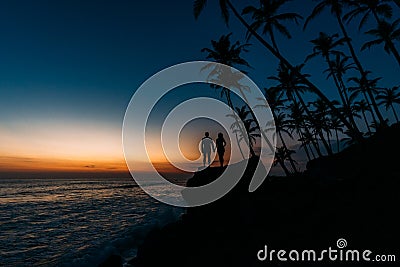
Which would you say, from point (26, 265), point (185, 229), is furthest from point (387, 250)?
point (26, 265)

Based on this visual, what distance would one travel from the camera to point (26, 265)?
10664 millimetres

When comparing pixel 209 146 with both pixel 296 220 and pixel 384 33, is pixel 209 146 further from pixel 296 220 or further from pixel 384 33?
pixel 384 33

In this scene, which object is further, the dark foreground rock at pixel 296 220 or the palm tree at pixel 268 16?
the palm tree at pixel 268 16

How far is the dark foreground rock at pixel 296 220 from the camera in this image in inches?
250

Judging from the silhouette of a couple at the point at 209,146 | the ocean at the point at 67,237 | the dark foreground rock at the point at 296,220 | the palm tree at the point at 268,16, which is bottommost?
the ocean at the point at 67,237

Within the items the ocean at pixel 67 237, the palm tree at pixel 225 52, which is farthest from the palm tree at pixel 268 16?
the ocean at pixel 67 237

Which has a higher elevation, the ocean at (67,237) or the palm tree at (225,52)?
the palm tree at (225,52)

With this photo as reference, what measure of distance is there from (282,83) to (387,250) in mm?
20803

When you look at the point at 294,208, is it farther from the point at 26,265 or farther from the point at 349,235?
the point at 26,265

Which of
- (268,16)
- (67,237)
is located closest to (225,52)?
(268,16)

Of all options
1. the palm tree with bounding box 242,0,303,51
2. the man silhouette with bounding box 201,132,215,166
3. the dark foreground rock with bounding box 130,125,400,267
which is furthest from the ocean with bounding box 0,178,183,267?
the palm tree with bounding box 242,0,303,51

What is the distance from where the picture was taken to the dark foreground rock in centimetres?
634

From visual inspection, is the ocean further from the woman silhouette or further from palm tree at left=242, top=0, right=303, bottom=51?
palm tree at left=242, top=0, right=303, bottom=51

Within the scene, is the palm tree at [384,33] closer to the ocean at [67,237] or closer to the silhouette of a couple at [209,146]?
the silhouette of a couple at [209,146]
